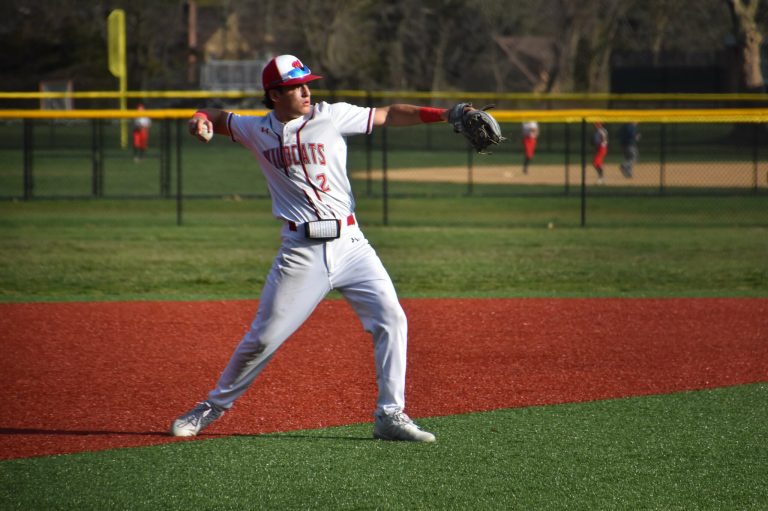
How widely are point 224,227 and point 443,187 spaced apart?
1020 cm

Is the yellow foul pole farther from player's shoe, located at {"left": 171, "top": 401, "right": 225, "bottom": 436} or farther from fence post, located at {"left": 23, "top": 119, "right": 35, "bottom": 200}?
player's shoe, located at {"left": 171, "top": 401, "right": 225, "bottom": 436}

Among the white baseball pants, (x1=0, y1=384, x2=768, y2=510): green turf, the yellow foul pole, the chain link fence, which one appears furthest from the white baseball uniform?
the yellow foul pole

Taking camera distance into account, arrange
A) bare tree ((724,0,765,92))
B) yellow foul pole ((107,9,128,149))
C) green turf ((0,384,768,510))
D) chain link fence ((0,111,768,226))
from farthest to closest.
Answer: bare tree ((724,0,765,92)) → yellow foul pole ((107,9,128,149)) → chain link fence ((0,111,768,226)) → green turf ((0,384,768,510))

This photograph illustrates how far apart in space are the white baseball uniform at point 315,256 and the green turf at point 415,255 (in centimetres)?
574

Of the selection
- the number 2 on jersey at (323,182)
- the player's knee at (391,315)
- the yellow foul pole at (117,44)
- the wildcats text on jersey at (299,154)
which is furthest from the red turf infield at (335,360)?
the yellow foul pole at (117,44)

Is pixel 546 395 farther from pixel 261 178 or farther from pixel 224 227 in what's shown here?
pixel 261 178

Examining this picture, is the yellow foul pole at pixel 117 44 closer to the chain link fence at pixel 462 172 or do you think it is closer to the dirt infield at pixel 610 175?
the chain link fence at pixel 462 172

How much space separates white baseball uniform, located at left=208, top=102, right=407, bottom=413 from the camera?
5.47 meters

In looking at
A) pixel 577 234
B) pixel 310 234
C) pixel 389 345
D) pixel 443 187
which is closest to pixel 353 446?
pixel 389 345

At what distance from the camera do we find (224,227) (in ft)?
58.7

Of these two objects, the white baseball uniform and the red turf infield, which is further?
the red turf infield

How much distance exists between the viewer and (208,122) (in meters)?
5.61

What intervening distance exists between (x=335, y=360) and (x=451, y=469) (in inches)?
116

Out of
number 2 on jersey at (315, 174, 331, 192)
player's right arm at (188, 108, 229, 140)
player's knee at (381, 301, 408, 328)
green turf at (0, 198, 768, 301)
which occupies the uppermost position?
player's right arm at (188, 108, 229, 140)
